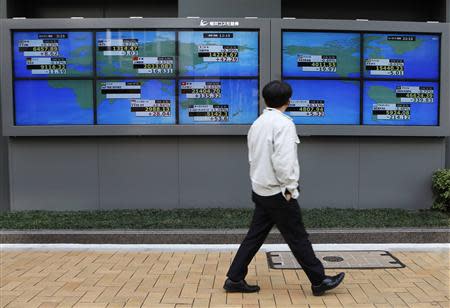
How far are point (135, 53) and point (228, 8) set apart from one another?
187 cm

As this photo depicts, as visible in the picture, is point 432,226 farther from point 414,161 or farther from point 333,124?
point 333,124

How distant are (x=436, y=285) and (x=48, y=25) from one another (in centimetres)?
637

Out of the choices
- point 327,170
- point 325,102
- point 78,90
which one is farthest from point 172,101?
point 327,170

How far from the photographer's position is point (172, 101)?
25.1ft

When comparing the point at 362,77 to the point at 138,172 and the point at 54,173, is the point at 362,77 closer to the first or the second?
the point at 138,172

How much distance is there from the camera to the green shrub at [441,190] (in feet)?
24.5

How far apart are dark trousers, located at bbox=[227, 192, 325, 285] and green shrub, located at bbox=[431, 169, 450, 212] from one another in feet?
13.1

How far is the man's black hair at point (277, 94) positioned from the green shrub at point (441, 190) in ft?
14.0

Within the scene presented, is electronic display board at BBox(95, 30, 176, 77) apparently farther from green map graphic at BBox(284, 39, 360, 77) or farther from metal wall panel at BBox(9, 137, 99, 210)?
green map graphic at BBox(284, 39, 360, 77)

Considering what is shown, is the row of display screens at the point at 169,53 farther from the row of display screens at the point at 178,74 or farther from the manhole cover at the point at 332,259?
the manhole cover at the point at 332,259

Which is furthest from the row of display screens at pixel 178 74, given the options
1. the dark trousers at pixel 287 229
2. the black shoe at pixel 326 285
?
the black shoe at pixel 326 285

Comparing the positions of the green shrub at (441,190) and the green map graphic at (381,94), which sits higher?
the green map graphic at (381,94)

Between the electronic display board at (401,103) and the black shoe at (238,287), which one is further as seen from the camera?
the electronic display board at (401,103)

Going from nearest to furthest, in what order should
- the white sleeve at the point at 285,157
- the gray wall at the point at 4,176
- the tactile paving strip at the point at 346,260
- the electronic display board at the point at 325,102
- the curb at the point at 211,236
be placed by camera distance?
the white sleeve at the point at 285,157 < the tactile paving strip at the point at 346,260 < the curb at the point at 211,236 < the electronic display board at the point at 325,102 < the gray wall at the point at 4,176
